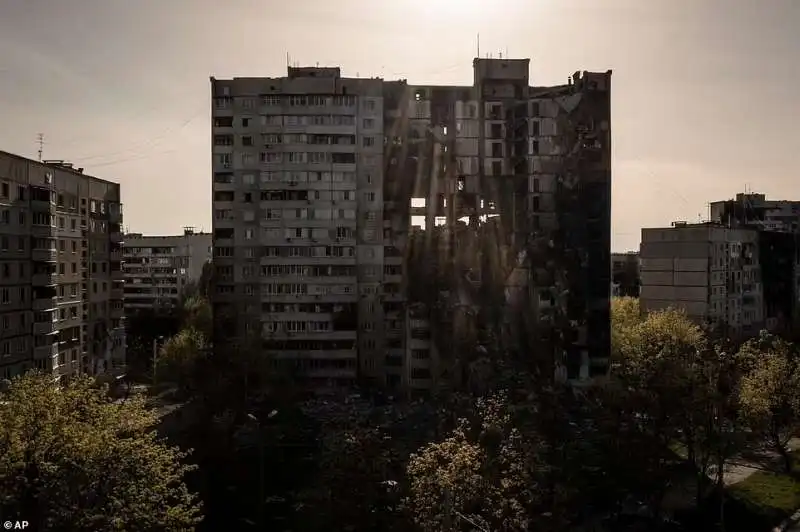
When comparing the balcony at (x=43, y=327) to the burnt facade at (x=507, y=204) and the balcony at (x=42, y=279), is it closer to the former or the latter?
the balcony at (x=42, y=279)

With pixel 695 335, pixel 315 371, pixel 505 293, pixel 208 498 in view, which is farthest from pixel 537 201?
pixel 208 498

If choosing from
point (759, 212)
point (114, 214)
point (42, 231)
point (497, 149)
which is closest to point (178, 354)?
point (114, 214)

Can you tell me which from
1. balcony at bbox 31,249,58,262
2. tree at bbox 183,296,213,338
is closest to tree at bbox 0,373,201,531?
balcony at bbox 31,249,58,262

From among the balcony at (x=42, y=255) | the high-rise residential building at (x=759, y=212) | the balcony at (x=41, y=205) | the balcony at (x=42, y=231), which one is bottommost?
the balcony at (x=42, y=255)

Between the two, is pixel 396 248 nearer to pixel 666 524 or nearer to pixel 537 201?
pixel 537 201

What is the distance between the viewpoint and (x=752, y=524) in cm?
3023

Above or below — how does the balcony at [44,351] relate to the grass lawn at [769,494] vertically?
above

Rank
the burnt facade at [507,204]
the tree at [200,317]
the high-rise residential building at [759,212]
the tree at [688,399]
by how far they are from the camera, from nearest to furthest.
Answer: the tree at [688,399]
the burnt facade at [507,204]
the tree at [200,317]
the high-rise residential building at [759,212]

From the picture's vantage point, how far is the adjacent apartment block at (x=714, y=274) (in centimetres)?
6312

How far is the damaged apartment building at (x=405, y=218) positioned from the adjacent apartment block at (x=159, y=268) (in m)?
49.6

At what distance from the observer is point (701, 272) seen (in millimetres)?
62938

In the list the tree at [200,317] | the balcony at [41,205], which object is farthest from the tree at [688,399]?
the tree at [200,317]

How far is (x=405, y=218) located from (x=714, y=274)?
1257 inches

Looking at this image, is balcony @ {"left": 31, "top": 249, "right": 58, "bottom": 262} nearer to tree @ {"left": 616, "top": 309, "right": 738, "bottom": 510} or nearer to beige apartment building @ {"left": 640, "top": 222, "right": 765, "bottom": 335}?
tree @ {"left": 616, "top": 309, "right": 738, "bottom": 510}
